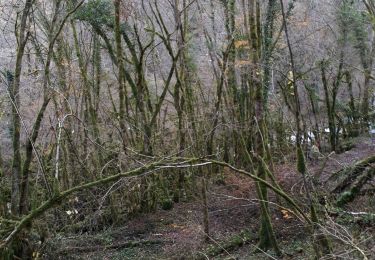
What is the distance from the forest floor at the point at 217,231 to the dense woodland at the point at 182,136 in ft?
0.15

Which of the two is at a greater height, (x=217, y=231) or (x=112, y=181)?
(x=112, y=181)

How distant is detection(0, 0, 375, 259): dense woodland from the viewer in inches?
316

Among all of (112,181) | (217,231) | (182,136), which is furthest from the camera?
(182,136)

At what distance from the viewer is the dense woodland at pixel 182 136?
316 inches

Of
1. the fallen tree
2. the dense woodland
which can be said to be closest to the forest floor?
the dense woodland

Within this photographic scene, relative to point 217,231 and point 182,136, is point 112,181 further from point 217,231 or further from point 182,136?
point 182,136

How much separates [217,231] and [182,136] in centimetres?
251

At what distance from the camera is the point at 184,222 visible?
40.3ft

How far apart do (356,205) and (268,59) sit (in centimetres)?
421

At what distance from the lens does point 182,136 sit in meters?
12.4

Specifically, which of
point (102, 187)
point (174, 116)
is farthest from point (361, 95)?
point (102, 187)

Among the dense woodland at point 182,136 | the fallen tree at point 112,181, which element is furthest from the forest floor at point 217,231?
the fallen tree at point 112,181

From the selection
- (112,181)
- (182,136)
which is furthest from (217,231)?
(112,181)

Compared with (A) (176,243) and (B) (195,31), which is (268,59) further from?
(B) (195,31)
